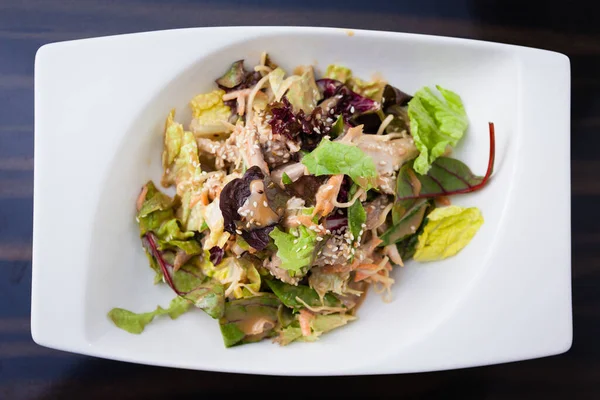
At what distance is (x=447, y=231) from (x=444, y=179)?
7.3 inches

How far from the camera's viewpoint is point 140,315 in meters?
1.81

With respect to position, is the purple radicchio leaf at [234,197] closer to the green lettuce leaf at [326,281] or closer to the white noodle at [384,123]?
the green lettuce leaf at [326,281]

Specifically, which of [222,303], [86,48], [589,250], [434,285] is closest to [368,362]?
[434,285]

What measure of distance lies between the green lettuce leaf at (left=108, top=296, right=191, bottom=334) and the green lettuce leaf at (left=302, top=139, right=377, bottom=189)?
70 cm

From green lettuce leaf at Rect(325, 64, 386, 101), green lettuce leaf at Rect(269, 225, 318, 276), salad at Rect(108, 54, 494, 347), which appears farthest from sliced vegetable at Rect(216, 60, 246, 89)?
green lettuce leaf at Rect(269, 225, 318, 276)

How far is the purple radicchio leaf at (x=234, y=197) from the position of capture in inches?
64.4

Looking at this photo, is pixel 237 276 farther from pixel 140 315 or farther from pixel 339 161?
pixel 339 161

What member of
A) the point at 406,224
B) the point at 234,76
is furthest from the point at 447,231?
the point at 234,76

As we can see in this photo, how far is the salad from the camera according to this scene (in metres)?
1.75

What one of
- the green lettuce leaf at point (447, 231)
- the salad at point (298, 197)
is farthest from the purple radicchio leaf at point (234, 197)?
the green lettuce leaf at point (447, 231)

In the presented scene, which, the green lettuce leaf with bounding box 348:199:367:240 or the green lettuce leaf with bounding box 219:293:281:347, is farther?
the green lettuce leaf with bounding box 219:293:281:347

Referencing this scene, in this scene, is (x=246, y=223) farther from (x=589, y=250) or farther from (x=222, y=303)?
(x=589, y=250)

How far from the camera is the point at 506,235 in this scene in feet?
5.56

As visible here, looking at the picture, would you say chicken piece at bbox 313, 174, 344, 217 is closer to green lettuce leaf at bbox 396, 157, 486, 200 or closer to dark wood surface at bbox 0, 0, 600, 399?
green lettuce leaf at bbox 396, 157, 486, 200
